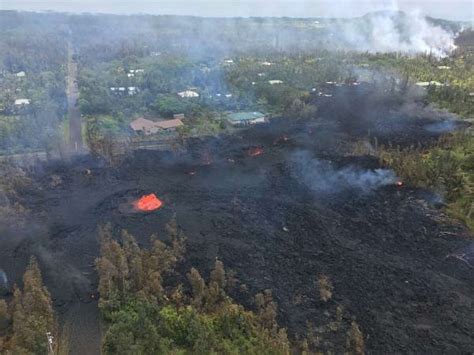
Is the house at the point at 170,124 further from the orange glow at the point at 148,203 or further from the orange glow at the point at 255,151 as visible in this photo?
the orange glow at the point at 148,203

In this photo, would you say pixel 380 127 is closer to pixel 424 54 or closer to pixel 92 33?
pixel 424 54

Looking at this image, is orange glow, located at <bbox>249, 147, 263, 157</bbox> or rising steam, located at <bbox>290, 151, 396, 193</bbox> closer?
rising steam, located at <bbox>290, 151, 396, 193</bbox>

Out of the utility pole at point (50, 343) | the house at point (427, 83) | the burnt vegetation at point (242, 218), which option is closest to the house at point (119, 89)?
the burnt vegetation at point (242, 218)

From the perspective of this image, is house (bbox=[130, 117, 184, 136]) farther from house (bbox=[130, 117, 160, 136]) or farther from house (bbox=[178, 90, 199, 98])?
house (bbox=[178, 90, 199, 98])

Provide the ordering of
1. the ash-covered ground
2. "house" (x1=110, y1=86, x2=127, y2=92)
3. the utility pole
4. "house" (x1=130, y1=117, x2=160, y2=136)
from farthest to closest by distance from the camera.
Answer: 1. "house" (x1=110, y1=86, x2=127, y2=92)
2. "house" (x1=130, y1=117, x2=160, y2=136)
3. the ash-covered ground
4. the utility pole

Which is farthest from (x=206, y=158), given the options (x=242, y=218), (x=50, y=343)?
(x=50, y=343)

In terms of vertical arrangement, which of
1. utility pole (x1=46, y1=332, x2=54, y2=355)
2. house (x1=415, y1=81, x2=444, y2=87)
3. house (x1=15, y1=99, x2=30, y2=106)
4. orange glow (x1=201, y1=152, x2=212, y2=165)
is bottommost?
utility pole (x1=46, y1=332, x2=54, y2=355)

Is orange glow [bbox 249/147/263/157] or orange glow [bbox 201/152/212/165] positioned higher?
orange glow [bbox 249/147/263/157]

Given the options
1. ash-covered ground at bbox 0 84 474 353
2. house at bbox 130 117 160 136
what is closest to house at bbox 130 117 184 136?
house at bbox 130 117 160 136
